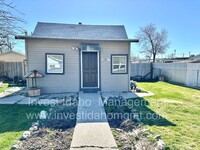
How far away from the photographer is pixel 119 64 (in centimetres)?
862

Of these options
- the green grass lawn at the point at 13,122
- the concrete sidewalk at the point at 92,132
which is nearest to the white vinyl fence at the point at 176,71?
the concrete sidewalk at the point at 92,132

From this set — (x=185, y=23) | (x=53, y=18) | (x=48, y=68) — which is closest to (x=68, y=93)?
(x=48, y=68)

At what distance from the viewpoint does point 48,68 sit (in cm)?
812

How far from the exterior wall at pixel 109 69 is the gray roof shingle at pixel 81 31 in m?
1.01

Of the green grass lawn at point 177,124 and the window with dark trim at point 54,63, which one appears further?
the window with dark trim at point 54,63

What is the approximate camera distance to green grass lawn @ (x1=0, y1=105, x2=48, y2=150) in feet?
11.0

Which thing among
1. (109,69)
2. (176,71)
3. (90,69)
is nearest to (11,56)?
(90,69)

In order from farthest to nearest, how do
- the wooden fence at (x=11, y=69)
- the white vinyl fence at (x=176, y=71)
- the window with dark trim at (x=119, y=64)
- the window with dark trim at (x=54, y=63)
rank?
the wooden fence at (x=11, y=69)
the white vinyl fence at (x=176, y=71)
the window with dark trim at (x=119, y=64)
the window with dark trim at (x=54, y=63)

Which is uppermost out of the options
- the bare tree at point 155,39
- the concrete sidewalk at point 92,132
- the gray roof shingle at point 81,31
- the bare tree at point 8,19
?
the bare tree at point 155,39

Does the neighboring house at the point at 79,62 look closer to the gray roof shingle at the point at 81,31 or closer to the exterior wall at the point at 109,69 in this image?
the exterior wall at the point at 109,69

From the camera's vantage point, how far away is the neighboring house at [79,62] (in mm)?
7957

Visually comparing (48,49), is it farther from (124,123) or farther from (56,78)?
(124,123)

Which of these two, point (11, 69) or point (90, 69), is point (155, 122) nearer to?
point (90, 69)

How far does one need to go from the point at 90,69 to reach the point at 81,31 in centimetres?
276
